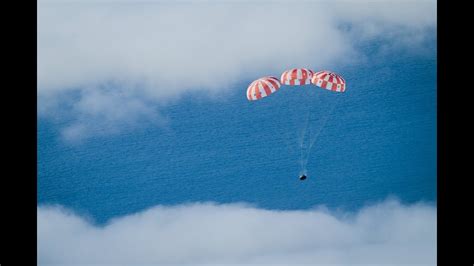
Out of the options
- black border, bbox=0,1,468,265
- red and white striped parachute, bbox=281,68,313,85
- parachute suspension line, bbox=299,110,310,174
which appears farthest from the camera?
parachute suspension line, bbox=299,110,310,174

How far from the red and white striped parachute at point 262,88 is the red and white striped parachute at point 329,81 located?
308 mm

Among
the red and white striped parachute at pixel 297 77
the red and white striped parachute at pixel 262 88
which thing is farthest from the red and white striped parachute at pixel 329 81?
the red and white striped parachute at pixel 262 88

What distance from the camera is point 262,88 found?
181 inches

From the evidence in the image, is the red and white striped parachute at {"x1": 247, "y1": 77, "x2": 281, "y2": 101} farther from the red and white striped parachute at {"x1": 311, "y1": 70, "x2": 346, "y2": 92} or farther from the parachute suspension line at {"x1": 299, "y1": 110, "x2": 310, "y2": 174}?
the parachute suspension line at {"x1": 299, "y1": 110, "x2": 310, "y2": 174}

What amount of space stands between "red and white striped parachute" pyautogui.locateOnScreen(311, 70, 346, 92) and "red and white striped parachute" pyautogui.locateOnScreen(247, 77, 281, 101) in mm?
308

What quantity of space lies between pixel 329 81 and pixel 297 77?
0.26 metres

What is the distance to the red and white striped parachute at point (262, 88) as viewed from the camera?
4598mm

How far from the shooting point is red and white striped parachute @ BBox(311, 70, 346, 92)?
4.60m

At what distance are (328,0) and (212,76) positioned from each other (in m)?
1.18

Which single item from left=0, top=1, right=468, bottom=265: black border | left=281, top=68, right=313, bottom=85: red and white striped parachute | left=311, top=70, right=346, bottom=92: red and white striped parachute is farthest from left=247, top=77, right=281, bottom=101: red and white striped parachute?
left=0, top=1, right=468, bottom=265: black border
